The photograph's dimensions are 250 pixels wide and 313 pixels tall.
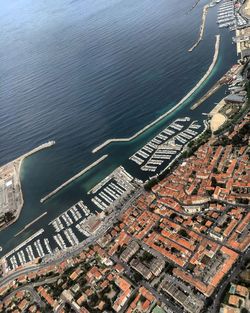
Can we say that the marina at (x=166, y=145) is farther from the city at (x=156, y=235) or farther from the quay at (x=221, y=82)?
the quay at (x=221, y=82)

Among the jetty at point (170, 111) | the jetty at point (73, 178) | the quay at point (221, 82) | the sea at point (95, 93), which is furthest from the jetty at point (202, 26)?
the jetty at point (73, 178)

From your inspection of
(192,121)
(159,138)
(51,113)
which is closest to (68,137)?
(51,113)

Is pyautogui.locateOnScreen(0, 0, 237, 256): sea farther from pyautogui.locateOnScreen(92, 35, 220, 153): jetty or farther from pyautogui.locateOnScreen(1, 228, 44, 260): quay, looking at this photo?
pyautogui.locateOnScreen(1, 228, 44, 260): quay

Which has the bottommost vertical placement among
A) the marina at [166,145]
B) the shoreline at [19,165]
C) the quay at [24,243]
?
the quay at [24,243]

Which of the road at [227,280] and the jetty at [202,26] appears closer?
the road at [227,280]

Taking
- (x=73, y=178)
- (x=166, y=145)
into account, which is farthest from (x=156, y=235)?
(x=73, y=178)

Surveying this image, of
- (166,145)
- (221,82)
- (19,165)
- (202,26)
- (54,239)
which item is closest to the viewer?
(54,239)

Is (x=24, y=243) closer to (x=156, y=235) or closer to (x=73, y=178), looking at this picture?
(x=73, y=178)

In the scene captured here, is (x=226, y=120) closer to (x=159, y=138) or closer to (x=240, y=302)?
(x=159, y=138)

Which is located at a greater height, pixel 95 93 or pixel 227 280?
pixel 95 93

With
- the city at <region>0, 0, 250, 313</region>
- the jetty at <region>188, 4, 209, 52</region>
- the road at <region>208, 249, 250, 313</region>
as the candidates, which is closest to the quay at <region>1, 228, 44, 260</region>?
the city at <region>0, 0, 250, 313</region>
